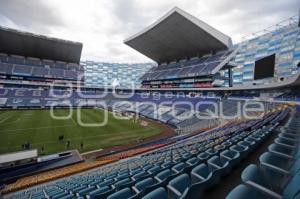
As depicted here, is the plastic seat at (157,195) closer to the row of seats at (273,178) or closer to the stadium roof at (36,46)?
the row of seats at (273,178)

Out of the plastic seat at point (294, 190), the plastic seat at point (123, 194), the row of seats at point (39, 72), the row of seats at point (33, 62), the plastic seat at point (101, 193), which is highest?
the row of seats at point (33, 62)

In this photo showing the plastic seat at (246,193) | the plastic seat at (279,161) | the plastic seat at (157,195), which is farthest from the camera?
the plastic seat at (279,161)

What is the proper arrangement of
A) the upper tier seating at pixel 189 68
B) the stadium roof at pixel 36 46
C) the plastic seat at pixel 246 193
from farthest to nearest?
the stadium roof at pixel 36 46, the upper tier seating at pixel 189 68, the plastic seat at pixel 246 193

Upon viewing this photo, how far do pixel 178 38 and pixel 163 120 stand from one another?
25929 millimetres

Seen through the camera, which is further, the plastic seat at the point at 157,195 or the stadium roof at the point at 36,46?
the stadium roof at the point at 36,46

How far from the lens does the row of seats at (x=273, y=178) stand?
1.92 meters

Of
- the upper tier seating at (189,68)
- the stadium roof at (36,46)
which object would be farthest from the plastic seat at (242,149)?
the stadium roof at (36,46)

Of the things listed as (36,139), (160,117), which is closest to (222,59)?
(160,117)

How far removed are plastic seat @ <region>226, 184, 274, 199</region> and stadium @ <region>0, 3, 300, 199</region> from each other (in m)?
0.01

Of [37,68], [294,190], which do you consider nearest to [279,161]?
[294,190]

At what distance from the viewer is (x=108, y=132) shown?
2695 centimetres

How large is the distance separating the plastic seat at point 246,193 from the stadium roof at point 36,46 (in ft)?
209

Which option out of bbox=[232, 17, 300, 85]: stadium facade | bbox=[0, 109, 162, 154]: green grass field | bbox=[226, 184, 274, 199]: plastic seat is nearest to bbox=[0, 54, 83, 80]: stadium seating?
bbox=[0, 109, 162, 154]: green grass field

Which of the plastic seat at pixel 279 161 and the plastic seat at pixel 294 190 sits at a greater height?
the plastic seat at pixel 294 190
